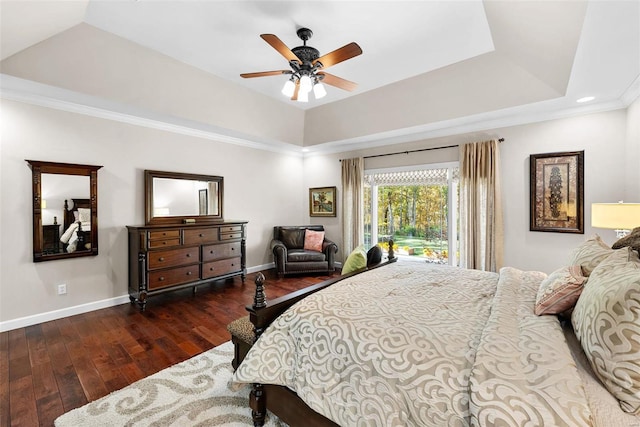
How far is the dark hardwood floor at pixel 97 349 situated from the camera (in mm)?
1966

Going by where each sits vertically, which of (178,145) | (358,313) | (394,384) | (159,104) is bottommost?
(394,384)

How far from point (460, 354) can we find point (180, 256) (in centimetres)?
379

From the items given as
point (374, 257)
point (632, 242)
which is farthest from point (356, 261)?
point (632, 242)

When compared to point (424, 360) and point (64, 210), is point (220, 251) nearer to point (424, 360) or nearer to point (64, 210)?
point (64, 210)

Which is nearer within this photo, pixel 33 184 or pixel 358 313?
pixel 358 313

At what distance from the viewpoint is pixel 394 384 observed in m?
1.17

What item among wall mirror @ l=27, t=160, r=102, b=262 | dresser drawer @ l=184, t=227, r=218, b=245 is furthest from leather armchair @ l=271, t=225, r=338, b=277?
wall mirror @ l=27, t=160, r=102, b=262

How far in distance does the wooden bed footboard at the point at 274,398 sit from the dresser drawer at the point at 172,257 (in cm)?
266

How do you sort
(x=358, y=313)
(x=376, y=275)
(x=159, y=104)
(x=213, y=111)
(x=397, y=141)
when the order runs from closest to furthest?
(x=358, y=313) → (x=376, y=275) → (x=159, y=104) → (x=213, y=111) → (x=397, y=141)

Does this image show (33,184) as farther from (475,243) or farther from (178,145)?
(475,243)

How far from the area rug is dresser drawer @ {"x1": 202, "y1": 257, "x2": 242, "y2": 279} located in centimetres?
207

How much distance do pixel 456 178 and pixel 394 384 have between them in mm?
4067

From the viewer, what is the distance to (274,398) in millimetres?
1615

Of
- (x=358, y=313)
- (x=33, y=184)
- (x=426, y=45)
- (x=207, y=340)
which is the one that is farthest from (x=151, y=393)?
(x=426, y=45)
